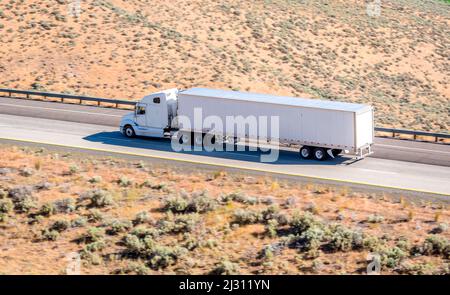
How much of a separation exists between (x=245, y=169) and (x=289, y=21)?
4436cm

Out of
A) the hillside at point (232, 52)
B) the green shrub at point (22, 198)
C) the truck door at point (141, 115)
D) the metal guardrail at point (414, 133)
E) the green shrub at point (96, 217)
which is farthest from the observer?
the hillside at point (232, 52)

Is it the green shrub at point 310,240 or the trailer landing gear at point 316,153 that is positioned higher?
the trailer landing gear at point 316,153

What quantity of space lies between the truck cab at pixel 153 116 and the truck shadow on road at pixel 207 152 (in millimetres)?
537

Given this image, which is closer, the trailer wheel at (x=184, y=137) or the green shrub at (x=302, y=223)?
the green shrub at (x=302, y=223)

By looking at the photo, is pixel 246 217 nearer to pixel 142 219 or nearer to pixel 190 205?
pixel 190 205

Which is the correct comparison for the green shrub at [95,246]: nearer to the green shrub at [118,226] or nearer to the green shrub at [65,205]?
the green shrub at [118,226]

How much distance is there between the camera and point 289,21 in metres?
78.2

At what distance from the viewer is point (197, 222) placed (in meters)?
29.8

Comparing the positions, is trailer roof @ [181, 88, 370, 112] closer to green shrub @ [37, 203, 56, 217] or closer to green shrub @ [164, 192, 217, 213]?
green shrub @ [164, 192, 217, 213]

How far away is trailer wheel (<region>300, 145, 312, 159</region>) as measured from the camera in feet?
126

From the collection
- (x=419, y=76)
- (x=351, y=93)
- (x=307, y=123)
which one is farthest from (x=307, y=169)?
(x=419, y=76)

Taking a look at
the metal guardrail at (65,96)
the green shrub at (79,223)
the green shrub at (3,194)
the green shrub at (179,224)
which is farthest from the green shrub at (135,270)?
the metal guardrail at (65,96)

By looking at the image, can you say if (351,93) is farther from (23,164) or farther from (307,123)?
(23,164)

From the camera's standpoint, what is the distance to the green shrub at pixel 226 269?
2606cm
